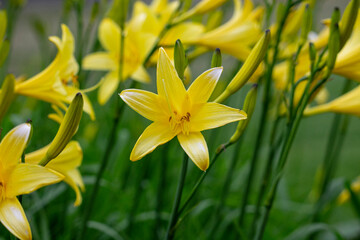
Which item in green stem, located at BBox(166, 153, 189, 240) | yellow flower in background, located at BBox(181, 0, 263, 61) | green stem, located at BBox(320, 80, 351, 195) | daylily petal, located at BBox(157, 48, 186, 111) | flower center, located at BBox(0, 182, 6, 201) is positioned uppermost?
yellow flower in background, located at BBox(181, 0, 263, 61)

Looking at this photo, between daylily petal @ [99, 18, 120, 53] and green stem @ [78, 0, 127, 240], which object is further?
daylily petal @ [99, 18, 120, 53]

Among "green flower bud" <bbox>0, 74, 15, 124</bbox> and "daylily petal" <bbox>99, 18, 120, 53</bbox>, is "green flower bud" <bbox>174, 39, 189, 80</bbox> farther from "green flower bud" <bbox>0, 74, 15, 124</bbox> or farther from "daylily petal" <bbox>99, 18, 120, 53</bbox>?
"daylily petal" <bbox>99, 18, 120, 53</bbox>

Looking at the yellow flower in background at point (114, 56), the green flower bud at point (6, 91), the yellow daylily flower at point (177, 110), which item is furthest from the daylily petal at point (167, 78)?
the yellow flower in background at point (114, 56)

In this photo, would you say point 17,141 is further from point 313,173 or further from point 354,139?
point 354,139

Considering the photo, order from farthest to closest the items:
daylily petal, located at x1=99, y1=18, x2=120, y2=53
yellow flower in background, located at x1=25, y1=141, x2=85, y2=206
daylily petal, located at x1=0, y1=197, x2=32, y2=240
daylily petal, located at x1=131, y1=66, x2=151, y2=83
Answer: daylily petal, located at x1=99, y1=18, x2=120, y2=53 → daylily petal, located at x1=131, y1=66, x2=151, y2=83 → yellow flower in background, located at x1=25, y1=141, x2=85, y2=206 → daylily petal, located at x1=0, y1=197, x2=32, y2=240

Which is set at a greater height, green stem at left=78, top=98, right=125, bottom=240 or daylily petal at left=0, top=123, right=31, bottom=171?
daylily petal at left=0, top=123, right=31, bottom=171

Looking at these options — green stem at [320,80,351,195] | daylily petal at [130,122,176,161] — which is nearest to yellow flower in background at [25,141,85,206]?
daylily petal at [130,122,176,161]

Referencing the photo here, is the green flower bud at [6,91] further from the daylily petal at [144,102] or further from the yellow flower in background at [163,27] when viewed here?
the yellow flower in background at [163,27]

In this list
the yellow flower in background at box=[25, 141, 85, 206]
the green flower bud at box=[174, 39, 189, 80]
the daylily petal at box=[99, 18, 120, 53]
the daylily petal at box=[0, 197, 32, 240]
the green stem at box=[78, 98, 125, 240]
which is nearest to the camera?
the daylily petal at box=[0, 197, 32, 240]
